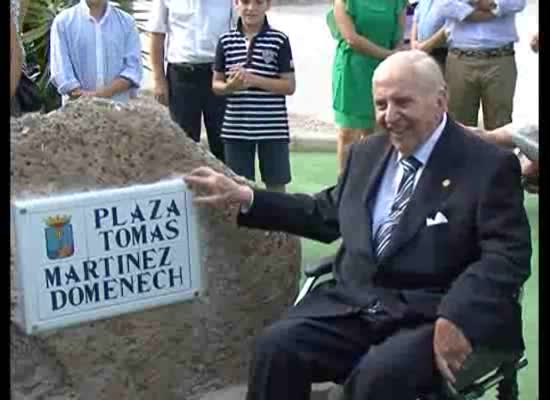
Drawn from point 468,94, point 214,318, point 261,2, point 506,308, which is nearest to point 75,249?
point 214,318

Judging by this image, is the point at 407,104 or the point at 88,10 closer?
the point at 407,104

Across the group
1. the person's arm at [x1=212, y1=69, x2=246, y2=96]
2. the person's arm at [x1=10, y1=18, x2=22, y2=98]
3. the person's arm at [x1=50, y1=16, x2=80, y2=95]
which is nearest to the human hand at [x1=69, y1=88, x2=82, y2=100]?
the person's arm at [x1=50, y1=16, x2=80, y2=95]

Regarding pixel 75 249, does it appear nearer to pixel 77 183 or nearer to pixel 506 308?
pixel 77 183

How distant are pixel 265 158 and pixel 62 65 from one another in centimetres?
108

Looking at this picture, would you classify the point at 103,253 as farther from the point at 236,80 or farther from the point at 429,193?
the point at 236,80

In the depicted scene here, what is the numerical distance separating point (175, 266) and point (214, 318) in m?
0.30

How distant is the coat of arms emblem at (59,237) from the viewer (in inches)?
162

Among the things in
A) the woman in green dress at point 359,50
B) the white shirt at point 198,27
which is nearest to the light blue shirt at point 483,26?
the woman in green dress at point 359,50

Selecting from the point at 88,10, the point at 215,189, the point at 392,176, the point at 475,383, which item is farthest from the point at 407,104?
the point at 88,10

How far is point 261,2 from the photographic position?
20.6 ft

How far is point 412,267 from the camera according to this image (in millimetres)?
4023

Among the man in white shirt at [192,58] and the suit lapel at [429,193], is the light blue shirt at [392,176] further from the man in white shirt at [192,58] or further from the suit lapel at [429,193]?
the man in white shirt at [192,58]

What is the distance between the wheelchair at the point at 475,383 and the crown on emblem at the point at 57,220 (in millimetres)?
803

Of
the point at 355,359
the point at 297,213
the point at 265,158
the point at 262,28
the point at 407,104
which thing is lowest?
the point at 265,158
